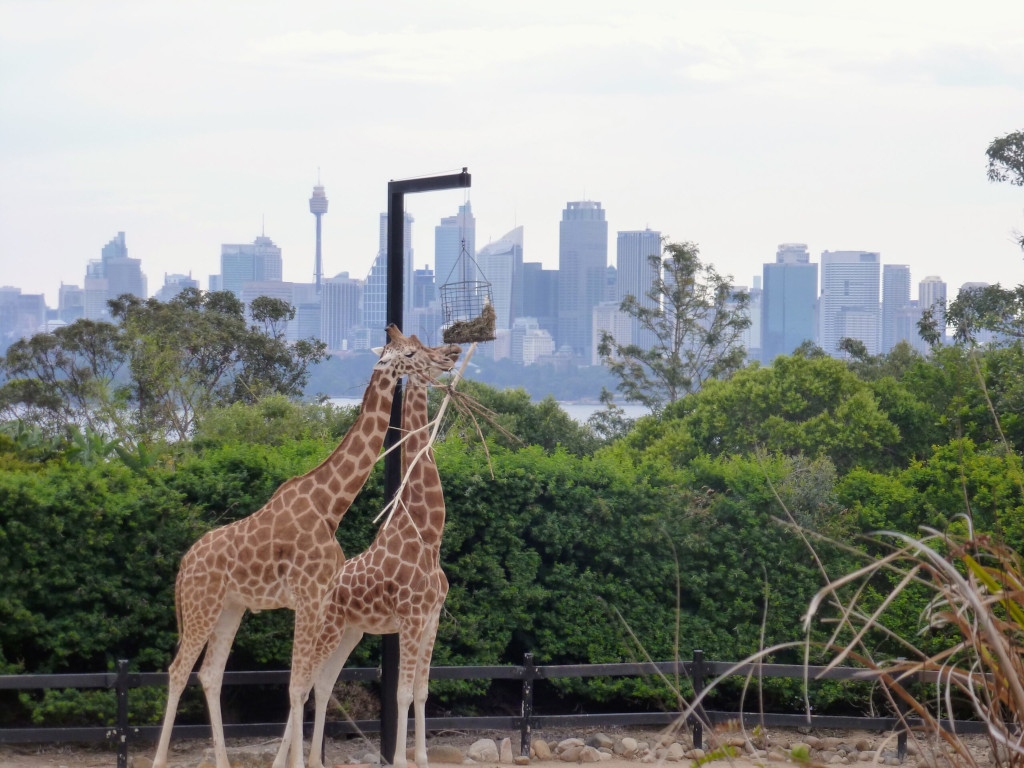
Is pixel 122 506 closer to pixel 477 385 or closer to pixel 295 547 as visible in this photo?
pixel 295 547

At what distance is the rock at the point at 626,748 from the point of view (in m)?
8.08

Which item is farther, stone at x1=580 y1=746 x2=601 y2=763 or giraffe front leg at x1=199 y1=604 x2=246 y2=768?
stone at x1=580 y1=746 x2=601 y2=763

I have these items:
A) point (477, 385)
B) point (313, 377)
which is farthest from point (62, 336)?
point (477, 385)

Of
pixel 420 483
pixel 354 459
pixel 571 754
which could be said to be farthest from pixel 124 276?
pixel 354 459

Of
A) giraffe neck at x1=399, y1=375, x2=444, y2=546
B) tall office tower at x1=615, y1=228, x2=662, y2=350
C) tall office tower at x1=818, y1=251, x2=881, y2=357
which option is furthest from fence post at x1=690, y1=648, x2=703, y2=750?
tall office tower at x1=818, y1=251, x2=881, y2=357

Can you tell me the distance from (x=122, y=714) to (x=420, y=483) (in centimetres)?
247

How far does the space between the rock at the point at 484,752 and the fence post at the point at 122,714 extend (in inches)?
91.7

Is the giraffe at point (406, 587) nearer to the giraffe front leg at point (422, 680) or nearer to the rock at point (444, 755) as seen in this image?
the giraffe front leg at point (422, 680)

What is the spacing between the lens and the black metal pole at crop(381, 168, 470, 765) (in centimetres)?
652

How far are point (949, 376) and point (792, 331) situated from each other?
5173cm

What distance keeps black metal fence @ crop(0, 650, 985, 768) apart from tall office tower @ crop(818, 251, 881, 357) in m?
54.8

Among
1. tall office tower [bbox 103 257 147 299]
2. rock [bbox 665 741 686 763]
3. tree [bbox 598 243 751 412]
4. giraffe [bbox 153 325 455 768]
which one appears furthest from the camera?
tall office tower [bbox 103 257 147 299]

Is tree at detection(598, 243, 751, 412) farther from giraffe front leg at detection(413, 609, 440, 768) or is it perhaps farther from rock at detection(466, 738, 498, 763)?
giraffe front leg at detection(413, 609, 440, 768)

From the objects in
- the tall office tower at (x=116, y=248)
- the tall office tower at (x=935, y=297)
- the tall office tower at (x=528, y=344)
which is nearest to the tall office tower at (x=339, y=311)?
the tall office tower at (x=528, y=344)
